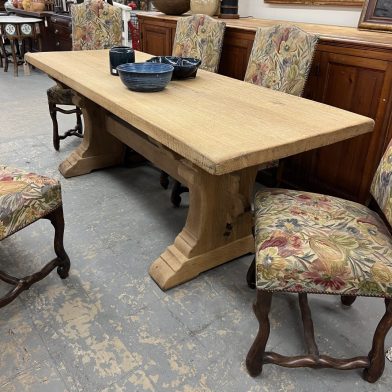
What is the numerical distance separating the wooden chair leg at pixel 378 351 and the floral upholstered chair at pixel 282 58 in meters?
0.93

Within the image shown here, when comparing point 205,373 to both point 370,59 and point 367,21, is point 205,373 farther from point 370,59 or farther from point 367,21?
point 367,21

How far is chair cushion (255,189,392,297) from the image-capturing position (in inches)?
43.4

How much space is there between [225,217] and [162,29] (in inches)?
81.4

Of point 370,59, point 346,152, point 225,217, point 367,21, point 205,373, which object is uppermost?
point 367,21

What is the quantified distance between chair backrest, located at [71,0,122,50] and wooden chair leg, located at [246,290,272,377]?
8.20 feet

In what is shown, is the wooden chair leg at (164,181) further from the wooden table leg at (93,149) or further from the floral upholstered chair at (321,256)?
the floral upholstered chair at (321,256)

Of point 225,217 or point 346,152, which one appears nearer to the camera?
point 225,217

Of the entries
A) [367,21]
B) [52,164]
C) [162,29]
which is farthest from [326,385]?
[162,29]

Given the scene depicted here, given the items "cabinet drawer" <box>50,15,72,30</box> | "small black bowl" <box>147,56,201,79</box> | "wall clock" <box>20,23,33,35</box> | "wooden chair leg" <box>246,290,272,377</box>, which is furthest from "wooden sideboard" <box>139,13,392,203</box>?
"wall clock" <box>20,23,33,35</box>

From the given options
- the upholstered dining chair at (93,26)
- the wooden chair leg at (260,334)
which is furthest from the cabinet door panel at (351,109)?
the upholstered dining chair at (93,26)

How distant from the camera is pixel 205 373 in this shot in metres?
1.32

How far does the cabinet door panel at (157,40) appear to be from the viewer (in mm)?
3148

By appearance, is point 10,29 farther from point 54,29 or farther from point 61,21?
point 61,21

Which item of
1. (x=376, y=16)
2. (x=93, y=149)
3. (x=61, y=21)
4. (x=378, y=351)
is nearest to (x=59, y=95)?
(x=93, y=149)
